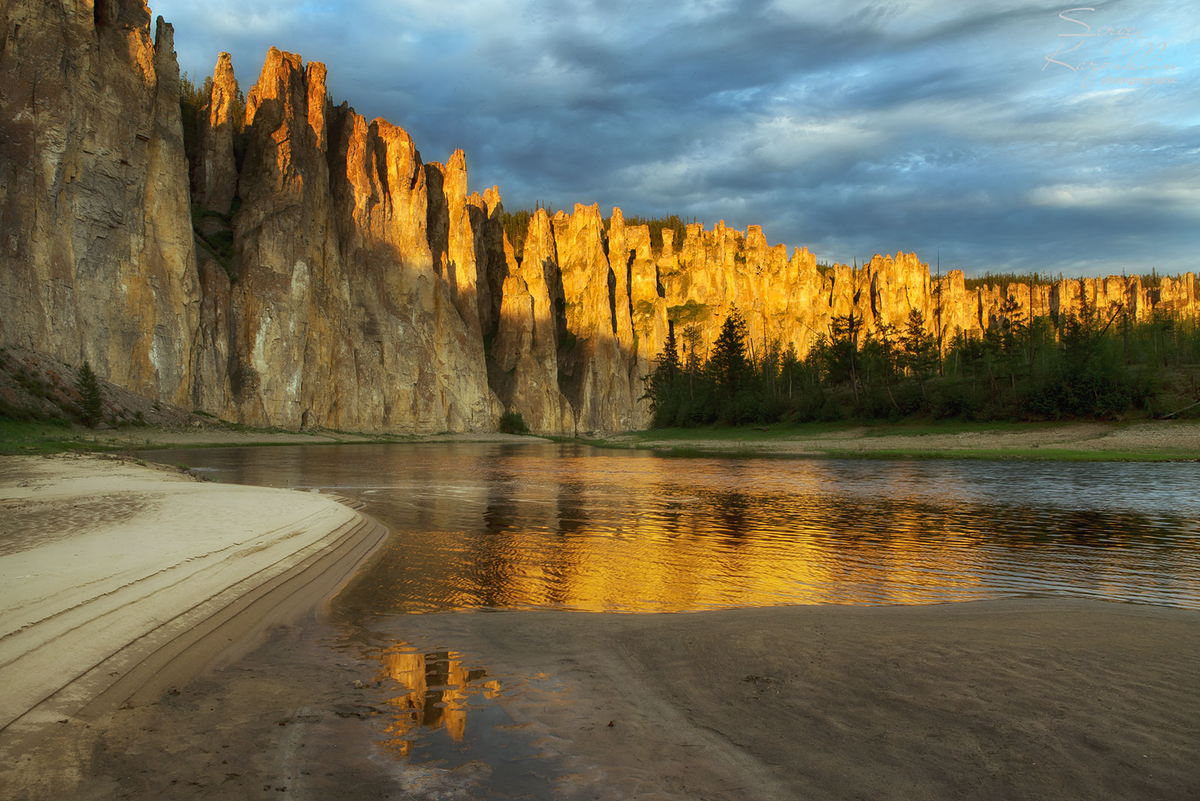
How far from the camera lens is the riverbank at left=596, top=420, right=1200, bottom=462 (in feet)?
121

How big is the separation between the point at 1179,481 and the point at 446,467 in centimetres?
3120

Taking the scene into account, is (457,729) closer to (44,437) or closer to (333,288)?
(44,437)

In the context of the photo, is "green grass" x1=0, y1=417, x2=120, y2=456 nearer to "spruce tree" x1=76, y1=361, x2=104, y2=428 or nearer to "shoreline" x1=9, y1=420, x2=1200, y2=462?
"shoreline" x1=9, y1=420, x2=1200, y2=462

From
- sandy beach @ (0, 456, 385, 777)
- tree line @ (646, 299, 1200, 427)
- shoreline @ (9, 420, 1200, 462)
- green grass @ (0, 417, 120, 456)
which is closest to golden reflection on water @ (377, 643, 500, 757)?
sandy beach @ (0, 456, 385, 777)

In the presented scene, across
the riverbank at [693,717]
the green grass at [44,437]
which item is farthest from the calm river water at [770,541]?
the green grass at [44,437]

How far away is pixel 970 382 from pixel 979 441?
14553 mm

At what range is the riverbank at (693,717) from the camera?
370cm

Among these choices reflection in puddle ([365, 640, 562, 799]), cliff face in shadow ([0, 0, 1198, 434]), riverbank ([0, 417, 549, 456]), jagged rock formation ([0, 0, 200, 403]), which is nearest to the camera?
reflection in puddle ([365, 640, 562, 799])

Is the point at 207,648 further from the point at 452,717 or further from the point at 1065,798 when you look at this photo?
the point at 1065,798

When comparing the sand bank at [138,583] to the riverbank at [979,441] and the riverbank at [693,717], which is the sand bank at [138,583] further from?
the riverbank at [979,441]

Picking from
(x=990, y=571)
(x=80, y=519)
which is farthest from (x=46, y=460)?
(x=990, y=571)

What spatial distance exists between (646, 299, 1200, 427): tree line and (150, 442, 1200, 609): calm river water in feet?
84.9

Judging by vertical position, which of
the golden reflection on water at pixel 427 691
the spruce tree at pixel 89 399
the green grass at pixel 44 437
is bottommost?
the golden reflection on water at pixel 427 691

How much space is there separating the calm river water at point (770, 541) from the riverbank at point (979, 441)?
12.8 metres
